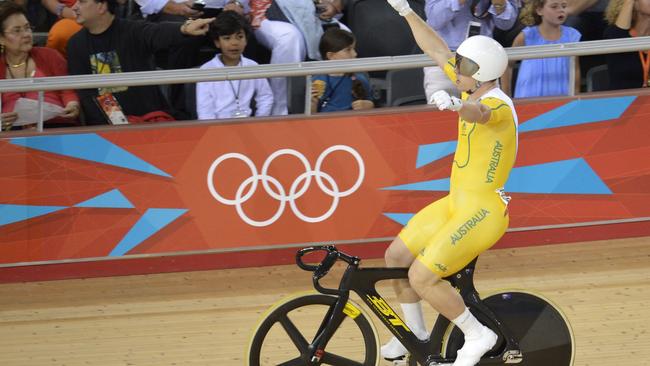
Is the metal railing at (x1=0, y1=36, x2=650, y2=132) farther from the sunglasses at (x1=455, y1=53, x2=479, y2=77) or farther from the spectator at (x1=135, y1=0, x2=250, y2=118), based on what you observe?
the sunglasses at (x1=455, y1=53, x2=479, y2=77)

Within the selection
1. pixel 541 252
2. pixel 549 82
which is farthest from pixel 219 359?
pixel 549 82

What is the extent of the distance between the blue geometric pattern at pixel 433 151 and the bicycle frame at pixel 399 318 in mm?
2379

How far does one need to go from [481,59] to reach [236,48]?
2.85 m

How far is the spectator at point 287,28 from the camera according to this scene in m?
7.98

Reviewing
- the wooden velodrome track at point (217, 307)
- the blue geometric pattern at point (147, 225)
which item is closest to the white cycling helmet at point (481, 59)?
the wooden velodrome track at point (217, 307)

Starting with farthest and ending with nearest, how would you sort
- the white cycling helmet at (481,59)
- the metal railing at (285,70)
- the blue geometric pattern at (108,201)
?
the blue geometric pattern at (108,201)
the metal railing at (285,70)
the white cycling helmet at (481,59)

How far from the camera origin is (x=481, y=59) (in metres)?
5.25

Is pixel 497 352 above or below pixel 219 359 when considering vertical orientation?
above

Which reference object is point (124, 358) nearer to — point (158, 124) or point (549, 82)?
point (158, 124)

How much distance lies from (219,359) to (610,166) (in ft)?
10.9

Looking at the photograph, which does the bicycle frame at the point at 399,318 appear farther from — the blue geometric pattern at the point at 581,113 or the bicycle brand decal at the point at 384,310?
the blue geometric pattern at the point at 581,113

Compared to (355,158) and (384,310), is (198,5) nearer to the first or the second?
(355,158)

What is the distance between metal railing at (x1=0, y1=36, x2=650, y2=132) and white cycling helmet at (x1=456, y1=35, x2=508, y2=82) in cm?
221

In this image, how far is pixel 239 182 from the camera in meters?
7.61
